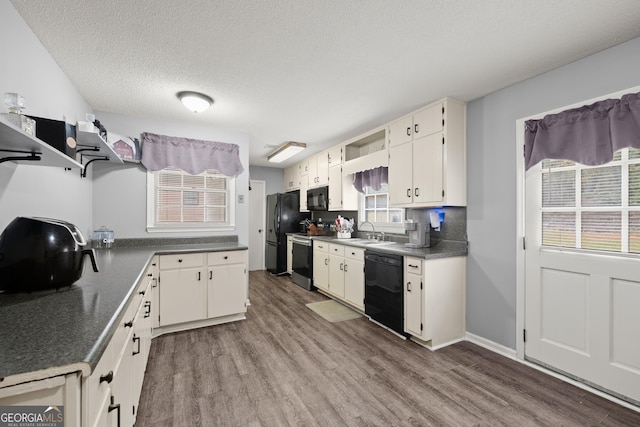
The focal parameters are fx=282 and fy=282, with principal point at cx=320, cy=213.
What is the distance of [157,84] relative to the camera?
8.32 feet

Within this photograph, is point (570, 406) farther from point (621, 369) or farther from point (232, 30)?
point (232, 30)

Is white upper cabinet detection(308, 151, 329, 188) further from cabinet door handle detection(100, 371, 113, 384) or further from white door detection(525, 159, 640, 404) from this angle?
cabinet door handle detection(100, 371, 113, 384)

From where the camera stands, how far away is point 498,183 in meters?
2.63

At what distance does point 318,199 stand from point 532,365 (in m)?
3.65

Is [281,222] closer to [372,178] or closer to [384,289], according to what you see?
[372,178]

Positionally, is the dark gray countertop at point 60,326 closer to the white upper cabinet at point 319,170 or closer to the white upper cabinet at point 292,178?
the white upper cabinet at point 319,170

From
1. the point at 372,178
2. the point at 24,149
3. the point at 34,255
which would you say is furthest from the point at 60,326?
the point at 372,178

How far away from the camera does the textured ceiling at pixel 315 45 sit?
1.63m

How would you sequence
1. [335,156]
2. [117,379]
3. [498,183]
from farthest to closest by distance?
1. [335,156]
2. [498,183]
3. [117,379]

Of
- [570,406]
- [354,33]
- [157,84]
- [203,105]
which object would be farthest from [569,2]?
[157,84]

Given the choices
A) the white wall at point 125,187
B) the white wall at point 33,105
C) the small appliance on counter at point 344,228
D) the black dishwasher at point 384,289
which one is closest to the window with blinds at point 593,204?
the black dishwasher at point 384,289

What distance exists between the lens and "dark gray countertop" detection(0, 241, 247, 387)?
0.73 meters

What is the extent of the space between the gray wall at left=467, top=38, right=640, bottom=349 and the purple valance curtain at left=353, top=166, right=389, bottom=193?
1174 mm

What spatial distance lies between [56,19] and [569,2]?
9.79 ft
